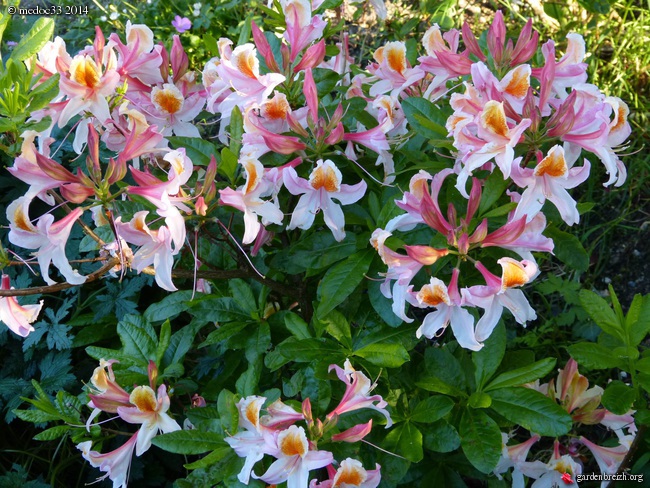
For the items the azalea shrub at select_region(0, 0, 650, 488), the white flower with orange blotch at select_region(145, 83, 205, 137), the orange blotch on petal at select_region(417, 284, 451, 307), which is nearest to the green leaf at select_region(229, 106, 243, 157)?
the azalea shrub at select_region(0, 0, 650, 488)

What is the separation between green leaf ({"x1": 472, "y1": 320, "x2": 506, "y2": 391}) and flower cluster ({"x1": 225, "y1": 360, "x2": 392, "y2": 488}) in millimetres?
221

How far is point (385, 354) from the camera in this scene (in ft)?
4.20

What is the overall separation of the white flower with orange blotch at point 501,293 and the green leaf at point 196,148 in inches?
21.2

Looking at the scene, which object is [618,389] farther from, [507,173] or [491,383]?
[507,173]

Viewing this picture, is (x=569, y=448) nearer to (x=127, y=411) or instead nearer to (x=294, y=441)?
(x=294, y=441)

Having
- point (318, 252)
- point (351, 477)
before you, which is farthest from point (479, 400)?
point (318, 252)

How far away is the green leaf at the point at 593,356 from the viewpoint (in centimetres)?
131

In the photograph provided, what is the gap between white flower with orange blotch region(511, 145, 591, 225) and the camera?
112 centimetres

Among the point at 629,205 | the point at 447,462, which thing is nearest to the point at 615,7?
the point at 629,205

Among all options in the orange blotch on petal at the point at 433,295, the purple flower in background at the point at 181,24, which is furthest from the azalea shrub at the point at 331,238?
the purple flower in background at the point at 181,24

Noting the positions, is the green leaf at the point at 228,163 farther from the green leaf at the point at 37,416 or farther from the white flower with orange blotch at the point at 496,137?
the green leaf at the point at 37,416

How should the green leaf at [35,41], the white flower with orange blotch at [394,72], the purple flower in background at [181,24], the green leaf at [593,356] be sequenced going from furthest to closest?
the purple flower in background at [181,24] → the white flower with orange blotch at [394,72] → the green leaf at [593,356] → the green leaf at [35,41]

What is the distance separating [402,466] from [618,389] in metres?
0.42

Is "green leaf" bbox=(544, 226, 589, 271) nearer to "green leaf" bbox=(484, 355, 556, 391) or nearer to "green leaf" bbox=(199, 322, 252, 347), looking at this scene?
"green leaf" bbox=(484, 355, 556, 391)
